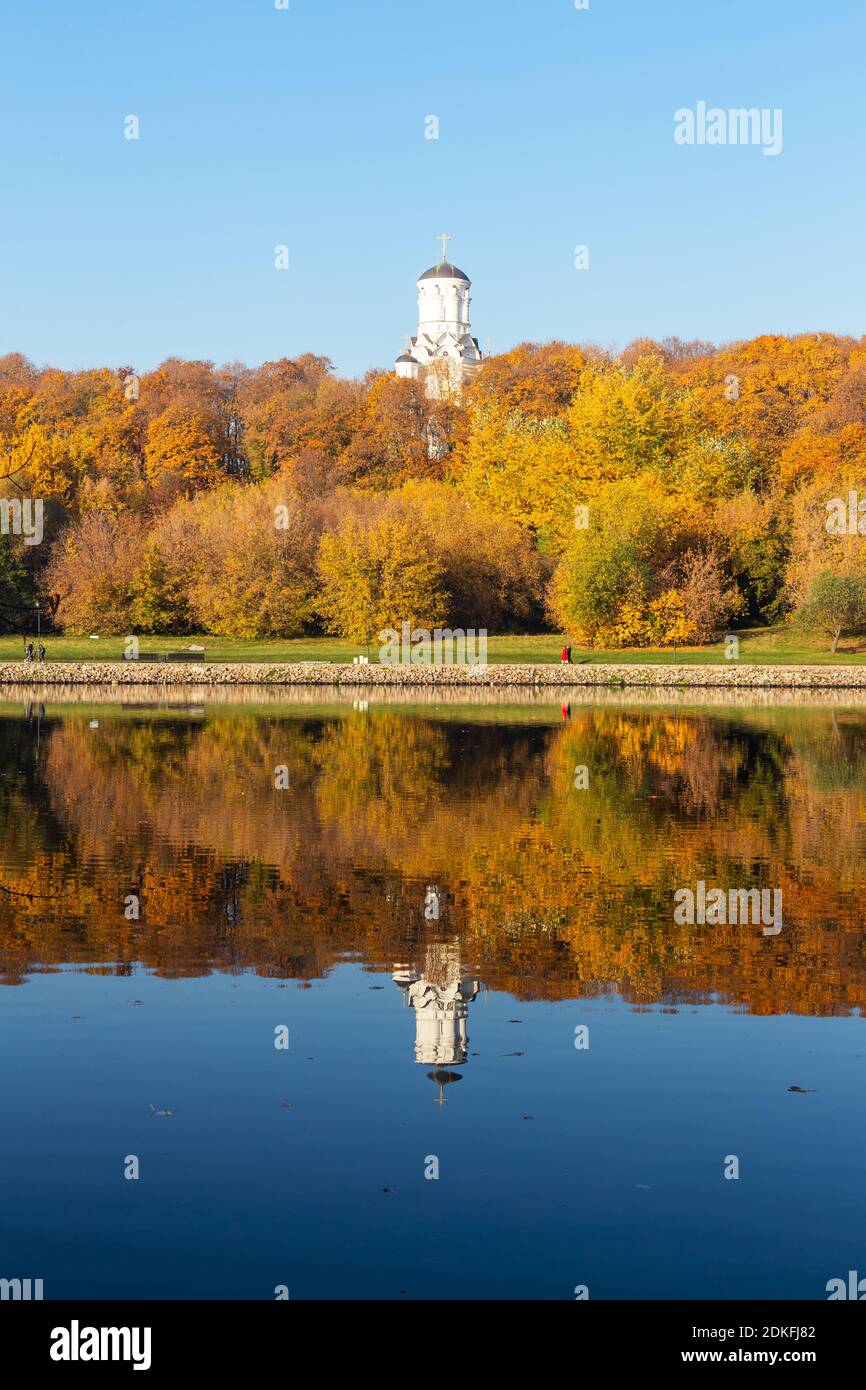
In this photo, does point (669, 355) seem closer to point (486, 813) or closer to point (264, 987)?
point (486, 813)

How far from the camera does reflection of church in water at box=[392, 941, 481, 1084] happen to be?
12.6m

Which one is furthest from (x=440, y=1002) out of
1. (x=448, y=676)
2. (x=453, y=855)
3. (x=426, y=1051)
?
(x=448, y=676)

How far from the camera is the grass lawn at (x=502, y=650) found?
7375cm

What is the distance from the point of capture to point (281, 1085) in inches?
452

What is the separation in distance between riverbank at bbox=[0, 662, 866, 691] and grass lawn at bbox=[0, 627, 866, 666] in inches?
136

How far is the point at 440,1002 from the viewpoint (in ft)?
46.0

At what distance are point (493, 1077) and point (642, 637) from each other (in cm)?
6756

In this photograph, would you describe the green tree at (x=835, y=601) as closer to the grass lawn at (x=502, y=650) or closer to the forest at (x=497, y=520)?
the forest at (x=497, y=520)

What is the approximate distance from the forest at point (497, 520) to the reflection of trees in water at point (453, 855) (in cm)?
3873

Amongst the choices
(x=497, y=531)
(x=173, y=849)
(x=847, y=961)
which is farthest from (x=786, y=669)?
(x=847, y=961)

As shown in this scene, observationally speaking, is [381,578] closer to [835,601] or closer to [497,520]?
[497,520]

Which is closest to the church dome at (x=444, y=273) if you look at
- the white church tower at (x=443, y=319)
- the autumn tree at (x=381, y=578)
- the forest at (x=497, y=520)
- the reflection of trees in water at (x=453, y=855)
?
the white church tower at (x=443, y=319)

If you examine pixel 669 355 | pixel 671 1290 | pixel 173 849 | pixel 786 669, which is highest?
pixel 669 355

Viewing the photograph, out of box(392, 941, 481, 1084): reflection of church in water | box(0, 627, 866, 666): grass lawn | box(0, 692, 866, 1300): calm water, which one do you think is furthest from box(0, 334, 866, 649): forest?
Answer: box(392, 941, 481, 1084): reflection of church in water
